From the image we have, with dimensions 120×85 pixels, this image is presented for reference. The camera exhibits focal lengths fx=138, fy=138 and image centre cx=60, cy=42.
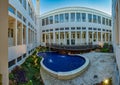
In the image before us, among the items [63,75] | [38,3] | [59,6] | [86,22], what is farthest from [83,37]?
[63,75]

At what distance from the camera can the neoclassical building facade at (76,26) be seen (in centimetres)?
3000

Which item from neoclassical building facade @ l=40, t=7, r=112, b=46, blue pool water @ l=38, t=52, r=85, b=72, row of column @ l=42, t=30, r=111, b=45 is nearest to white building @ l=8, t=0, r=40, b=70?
blue pool water @ l=38, t=52, r=85, b=72

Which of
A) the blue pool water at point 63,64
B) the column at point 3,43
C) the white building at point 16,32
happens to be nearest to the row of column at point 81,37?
the blue pool water at point 63,64

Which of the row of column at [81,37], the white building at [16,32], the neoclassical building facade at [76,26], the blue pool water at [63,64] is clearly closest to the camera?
the white building at [16,32]

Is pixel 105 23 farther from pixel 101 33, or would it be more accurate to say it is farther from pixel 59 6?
pixel 59 6

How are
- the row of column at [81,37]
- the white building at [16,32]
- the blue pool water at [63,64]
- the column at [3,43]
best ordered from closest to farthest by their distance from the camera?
1. the column at [3,43]
2. the white building at [16,32]
3. the blue pool water at [63,64]
4. the row of column at [81,37]

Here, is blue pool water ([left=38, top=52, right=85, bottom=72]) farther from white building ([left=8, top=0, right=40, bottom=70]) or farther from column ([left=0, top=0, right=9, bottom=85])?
column ([left=0, top=0, right=9, bottom=85])

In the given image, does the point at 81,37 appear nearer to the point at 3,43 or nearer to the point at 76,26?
the point at 76,26

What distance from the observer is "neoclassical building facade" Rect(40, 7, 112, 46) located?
30000mm

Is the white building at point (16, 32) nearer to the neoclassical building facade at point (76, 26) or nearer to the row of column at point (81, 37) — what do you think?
the neoclassical building facade at point (76, 26)

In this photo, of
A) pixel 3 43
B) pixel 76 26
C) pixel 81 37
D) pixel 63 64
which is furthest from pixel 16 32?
pixel 81 37

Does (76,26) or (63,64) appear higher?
(76,26)

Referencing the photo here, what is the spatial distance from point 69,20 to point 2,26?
96.4 ft

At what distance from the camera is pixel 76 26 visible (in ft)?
97.7
